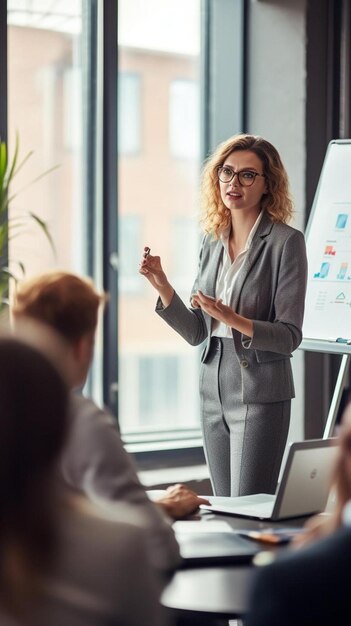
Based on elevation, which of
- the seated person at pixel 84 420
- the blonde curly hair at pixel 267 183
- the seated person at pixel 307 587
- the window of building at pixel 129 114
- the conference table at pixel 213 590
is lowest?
the conference table at pixel 213 590

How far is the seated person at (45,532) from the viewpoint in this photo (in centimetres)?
119

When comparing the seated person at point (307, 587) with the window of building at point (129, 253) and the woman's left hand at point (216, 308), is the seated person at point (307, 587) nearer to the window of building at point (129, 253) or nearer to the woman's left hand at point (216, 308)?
the woman's left hand at point (216, 308)

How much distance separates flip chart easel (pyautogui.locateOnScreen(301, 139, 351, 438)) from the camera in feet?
13.0

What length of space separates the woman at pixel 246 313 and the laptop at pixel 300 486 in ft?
2.25

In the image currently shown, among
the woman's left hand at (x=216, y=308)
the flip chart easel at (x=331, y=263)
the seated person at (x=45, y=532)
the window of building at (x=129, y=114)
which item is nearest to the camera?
the seated person at (x=45, y=532)

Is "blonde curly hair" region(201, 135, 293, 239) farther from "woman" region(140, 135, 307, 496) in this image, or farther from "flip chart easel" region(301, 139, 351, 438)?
"flip chart easel" region(301, 139, 351, 438)

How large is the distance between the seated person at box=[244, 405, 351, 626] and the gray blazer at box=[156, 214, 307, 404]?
1.75 metres

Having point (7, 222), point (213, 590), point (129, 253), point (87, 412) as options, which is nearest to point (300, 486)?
point (213, 590)

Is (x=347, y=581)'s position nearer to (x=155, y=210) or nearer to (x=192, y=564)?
(x=192, y=564)

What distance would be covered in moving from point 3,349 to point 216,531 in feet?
3.61

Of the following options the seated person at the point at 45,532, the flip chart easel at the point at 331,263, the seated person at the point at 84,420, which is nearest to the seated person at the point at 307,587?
the seated person at the point at 45,532

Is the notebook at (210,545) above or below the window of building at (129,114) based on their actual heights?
below

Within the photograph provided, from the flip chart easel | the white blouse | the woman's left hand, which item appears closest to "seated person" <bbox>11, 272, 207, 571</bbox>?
the woman's left hand

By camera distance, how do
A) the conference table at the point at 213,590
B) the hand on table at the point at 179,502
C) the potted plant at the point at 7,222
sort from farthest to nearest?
the potted plant at the point at 7,222
the hand on table at the point at 179,502
the conference table at the point at 213,590
